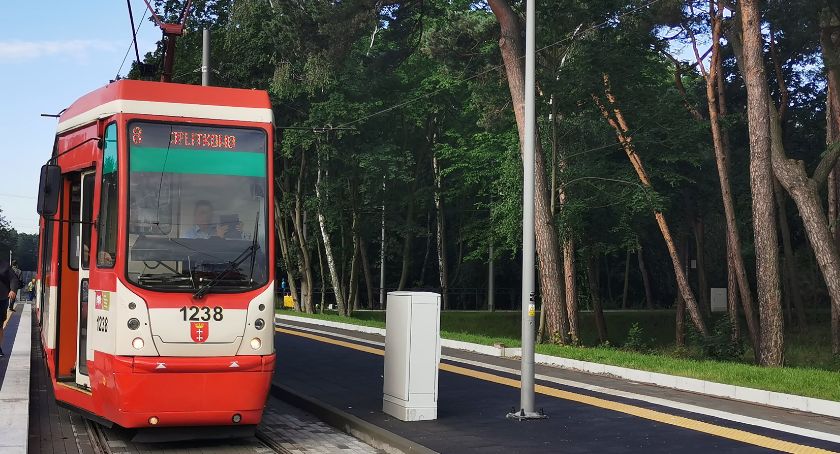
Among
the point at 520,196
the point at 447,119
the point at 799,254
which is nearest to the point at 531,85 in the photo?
the point at 520,196

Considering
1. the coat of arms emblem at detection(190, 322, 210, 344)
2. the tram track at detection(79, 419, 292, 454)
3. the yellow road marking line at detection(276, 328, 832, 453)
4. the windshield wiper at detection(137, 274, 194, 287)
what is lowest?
the tram track at detection(79, 419, 292, 454)

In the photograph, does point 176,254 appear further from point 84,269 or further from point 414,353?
point 414,353

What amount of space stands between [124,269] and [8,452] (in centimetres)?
195

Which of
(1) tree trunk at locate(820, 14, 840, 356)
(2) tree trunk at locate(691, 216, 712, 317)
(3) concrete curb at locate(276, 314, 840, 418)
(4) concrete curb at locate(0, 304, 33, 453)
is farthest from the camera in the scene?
(2) tree trunk at locate(691, 216, 712, 317)

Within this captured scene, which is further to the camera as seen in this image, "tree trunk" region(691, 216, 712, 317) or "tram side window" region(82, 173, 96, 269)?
"tree trunk" region(691, 216, 712, 317)

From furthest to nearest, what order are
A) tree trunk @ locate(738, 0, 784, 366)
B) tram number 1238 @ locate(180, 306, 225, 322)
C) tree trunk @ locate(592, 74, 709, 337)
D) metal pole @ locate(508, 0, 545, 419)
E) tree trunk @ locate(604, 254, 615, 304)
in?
1. tree trunk @ locate(604, 254, 615, 304)
2. tree trunk @ locate(592, 74, 709, 337)
3. tree trunk @ locate(738, 0, 784, 366)
4. metal pole @ locate(508, 0, 545, 419)
5. tram number 1238 @ locate(180, 306, 225, 322)

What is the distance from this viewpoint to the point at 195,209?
34.5ft

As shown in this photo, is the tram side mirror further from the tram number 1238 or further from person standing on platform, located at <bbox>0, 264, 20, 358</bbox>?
person standing on platform, located at <bbox>0, 264, 20, 358</bbox>

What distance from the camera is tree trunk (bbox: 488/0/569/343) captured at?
25016 millimetres

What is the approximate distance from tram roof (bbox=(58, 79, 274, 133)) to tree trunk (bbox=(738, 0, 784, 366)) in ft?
49.1

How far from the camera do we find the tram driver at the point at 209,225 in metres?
10.5

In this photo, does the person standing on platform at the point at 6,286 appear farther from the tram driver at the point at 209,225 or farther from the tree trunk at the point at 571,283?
the tree trunk at the point at 571,283

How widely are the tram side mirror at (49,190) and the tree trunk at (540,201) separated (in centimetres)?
1496

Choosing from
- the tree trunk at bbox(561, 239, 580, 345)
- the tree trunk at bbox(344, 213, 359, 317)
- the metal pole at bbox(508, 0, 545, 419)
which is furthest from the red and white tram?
the tree trunk at bbox(344, 213, 359, 317)
